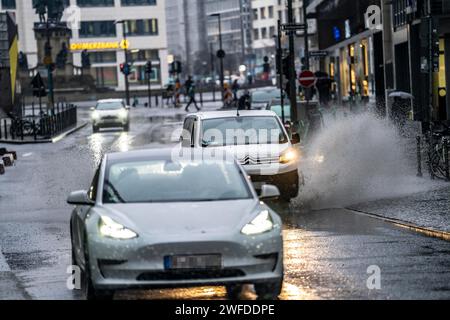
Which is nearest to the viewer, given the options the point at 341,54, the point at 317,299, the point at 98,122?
the point at 317,299

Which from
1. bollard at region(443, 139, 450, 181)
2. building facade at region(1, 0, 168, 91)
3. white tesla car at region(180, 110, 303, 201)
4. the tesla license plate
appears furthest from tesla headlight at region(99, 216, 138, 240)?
building facade at region(1, 0, 168, 91)

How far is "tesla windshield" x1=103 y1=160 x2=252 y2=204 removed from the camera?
10914 millimetres

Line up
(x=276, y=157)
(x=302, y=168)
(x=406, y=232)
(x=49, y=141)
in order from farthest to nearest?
(x=49, y=141) → (x=302, y=168) → (x=276, y=157) → (x=406, y=232)

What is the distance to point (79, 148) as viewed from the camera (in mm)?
42844

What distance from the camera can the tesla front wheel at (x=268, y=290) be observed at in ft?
33.6

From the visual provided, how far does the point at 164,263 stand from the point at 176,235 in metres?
0.25

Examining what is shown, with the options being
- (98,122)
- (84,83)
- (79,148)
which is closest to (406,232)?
(79,148)

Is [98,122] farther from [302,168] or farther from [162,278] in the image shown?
[162,278]

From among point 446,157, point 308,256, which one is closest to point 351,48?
point 446,157

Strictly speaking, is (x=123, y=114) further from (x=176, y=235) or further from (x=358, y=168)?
(x=176, y=235)

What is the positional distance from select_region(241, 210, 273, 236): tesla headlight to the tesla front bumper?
0.32 ft

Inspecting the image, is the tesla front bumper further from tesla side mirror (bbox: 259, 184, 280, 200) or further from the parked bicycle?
the parked bicycle

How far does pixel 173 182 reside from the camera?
11.1m
